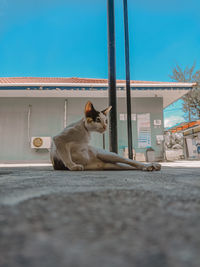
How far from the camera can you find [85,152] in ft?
6.32

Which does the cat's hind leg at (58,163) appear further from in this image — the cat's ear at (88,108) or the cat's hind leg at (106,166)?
the cat's ear at (88,108)

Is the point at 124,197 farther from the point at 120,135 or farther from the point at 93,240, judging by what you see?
the point at 120,135

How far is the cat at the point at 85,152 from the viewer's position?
181cm

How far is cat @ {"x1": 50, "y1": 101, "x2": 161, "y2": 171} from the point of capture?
1806mm

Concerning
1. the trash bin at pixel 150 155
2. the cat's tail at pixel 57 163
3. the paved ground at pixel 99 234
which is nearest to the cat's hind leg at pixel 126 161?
the cat's tail at pixel 57 163

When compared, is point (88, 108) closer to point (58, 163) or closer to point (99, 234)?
point (58, 163)

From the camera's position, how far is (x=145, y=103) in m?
7.76

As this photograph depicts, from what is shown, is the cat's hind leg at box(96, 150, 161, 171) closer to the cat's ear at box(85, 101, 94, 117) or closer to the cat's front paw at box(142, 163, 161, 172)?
the cat's front paw at box(142, 163, 161, 172)

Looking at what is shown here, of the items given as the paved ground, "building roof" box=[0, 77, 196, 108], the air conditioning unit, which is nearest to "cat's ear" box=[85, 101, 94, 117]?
the paved ground

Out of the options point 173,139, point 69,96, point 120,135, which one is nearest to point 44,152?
point 69,96

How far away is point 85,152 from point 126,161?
42cm

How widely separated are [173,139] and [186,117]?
11.0 feet

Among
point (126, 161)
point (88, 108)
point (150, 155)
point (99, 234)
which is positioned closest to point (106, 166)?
point (126, 161)

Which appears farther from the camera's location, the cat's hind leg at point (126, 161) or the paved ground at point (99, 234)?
the cat's hind leg at point (126, 161)
